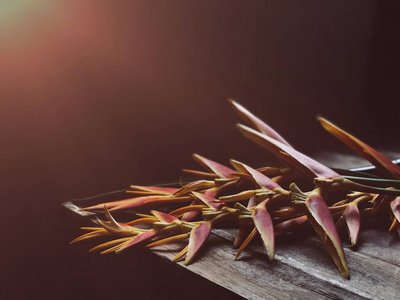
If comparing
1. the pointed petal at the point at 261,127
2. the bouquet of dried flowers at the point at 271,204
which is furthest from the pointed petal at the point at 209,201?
the pointed petal at the point at 261,127

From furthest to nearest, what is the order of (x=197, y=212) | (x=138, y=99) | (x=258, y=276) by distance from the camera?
1. (x=138, y=99)
2. (x=197, y=212)
3. (x=258, y=276)

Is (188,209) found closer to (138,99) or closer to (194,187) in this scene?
(194,187)

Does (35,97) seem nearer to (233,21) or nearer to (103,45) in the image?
(103,45)

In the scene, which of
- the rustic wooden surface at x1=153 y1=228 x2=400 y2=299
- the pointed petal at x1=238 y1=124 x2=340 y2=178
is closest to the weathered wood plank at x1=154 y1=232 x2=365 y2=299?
the rustic wooden surface at x1=153 y1=228 x2=400 y2=299

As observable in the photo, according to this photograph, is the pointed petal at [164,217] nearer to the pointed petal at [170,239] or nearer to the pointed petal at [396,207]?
the pointed petal at [170,239]

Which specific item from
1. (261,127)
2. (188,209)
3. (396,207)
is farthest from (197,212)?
(396,207)

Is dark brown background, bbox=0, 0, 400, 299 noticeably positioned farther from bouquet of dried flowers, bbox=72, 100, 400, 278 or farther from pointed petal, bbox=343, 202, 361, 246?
pointed petal, bbox=343, 202, 361, 246
